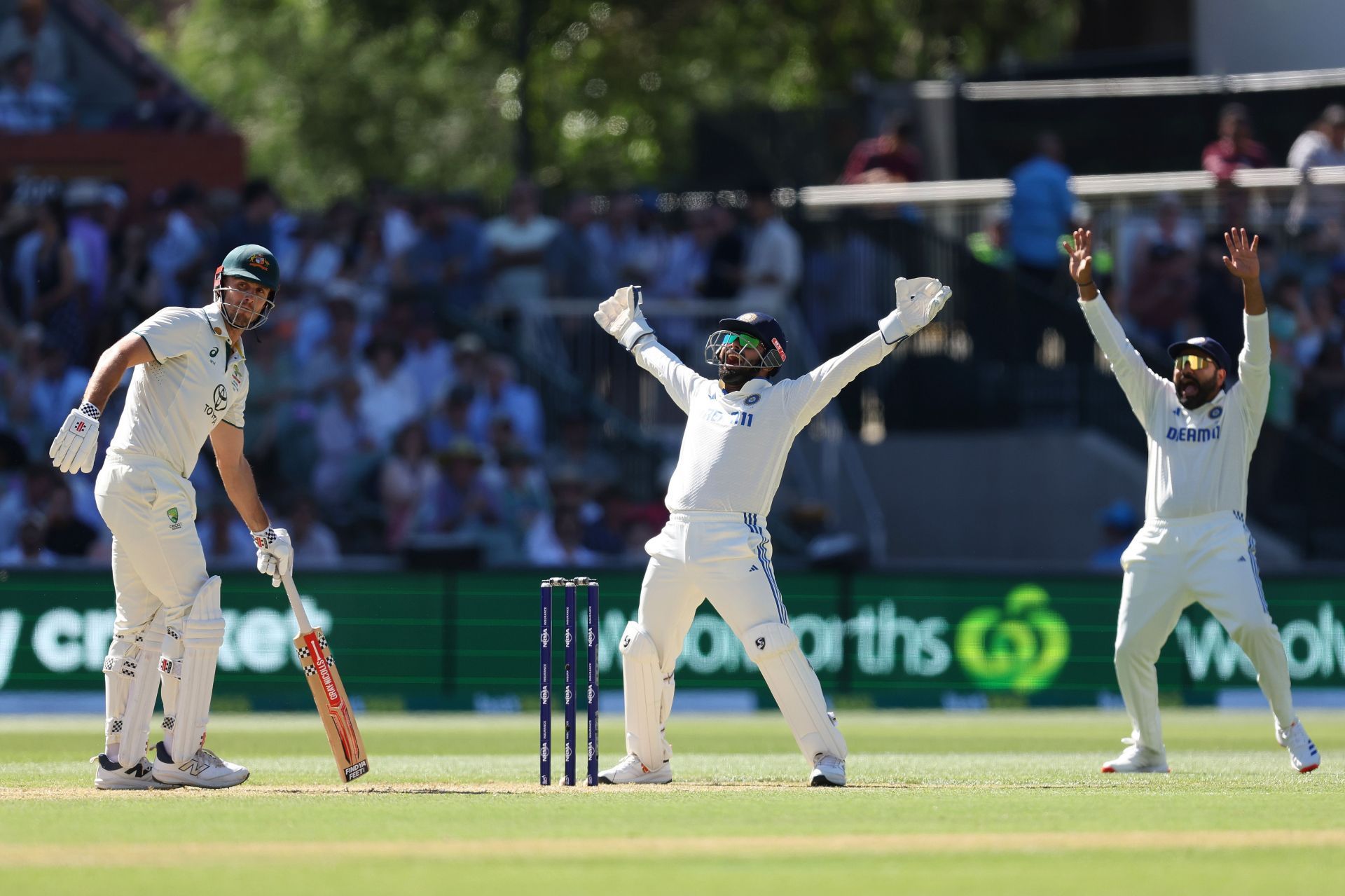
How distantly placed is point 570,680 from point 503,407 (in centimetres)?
1003

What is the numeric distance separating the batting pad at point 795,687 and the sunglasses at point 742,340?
1331 mm

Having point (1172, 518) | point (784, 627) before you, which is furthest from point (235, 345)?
point (1172, 518)

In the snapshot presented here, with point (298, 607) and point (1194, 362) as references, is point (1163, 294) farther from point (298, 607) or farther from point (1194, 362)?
point (298, 607)

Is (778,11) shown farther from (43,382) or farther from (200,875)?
(200,875)

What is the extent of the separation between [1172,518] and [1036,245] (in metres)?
10.6

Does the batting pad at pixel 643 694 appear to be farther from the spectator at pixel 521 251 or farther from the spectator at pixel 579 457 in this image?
the spectator at pixel 521 251

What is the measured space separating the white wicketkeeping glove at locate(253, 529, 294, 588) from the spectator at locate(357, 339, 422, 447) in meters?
9.68

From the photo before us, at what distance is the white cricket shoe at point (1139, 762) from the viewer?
10.8 m

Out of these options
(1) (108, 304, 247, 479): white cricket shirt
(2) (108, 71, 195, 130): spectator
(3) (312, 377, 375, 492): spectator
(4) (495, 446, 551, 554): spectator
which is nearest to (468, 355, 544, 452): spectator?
(4) (495, 446, 551, 554): spectator

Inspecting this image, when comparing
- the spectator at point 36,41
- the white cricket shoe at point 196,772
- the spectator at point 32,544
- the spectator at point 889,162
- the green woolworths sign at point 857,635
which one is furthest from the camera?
the spectator at point 889,162

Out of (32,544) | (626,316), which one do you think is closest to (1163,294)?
(32,544)

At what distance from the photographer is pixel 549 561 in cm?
1866

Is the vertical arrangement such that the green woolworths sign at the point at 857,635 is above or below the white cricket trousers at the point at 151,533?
below

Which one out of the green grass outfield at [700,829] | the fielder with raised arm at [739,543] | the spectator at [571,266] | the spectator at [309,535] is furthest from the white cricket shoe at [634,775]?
the spectator at [571,266]
